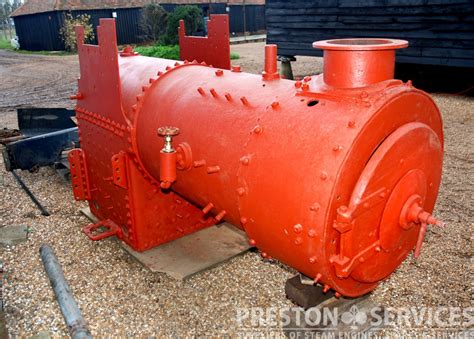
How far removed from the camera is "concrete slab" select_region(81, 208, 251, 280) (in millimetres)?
3771

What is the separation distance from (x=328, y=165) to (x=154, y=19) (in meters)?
25.6

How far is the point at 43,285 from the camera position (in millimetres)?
3662

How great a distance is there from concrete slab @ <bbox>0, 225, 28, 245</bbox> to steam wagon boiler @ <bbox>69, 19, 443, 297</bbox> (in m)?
2.05

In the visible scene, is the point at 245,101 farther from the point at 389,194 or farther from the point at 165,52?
the point at 165,52

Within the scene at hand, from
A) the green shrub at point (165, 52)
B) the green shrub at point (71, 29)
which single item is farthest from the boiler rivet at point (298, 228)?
the green shrub at point (71, 29)

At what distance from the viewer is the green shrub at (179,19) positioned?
2230 centimetres

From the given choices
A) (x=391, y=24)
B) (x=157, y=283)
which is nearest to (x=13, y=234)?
(x=157, y=283)

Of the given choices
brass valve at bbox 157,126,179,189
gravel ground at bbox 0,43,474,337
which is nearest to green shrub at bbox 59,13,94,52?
gravel ground at bbox 0,43,474,337

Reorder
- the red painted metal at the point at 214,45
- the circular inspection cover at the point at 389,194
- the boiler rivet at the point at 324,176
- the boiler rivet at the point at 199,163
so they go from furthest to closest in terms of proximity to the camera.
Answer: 1. the red painted metal at the point at 214,45
2. the boiler rivet at the point at 199,163
3. the circular inspection cover at the point at 389,194
4. the boiler rivet at the point at 324,176

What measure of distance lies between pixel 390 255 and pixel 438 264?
5.67 feet

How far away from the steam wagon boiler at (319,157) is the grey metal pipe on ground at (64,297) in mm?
1155

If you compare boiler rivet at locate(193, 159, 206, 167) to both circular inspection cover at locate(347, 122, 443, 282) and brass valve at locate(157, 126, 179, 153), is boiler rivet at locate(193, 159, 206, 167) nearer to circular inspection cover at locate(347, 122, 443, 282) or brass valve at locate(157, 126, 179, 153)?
brass valve at locate(157, 126, 179, 153)

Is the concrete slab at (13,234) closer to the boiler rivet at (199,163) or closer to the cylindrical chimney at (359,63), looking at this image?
the boiler rivet at (199,163)

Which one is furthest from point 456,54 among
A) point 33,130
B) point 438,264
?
point 33,130
